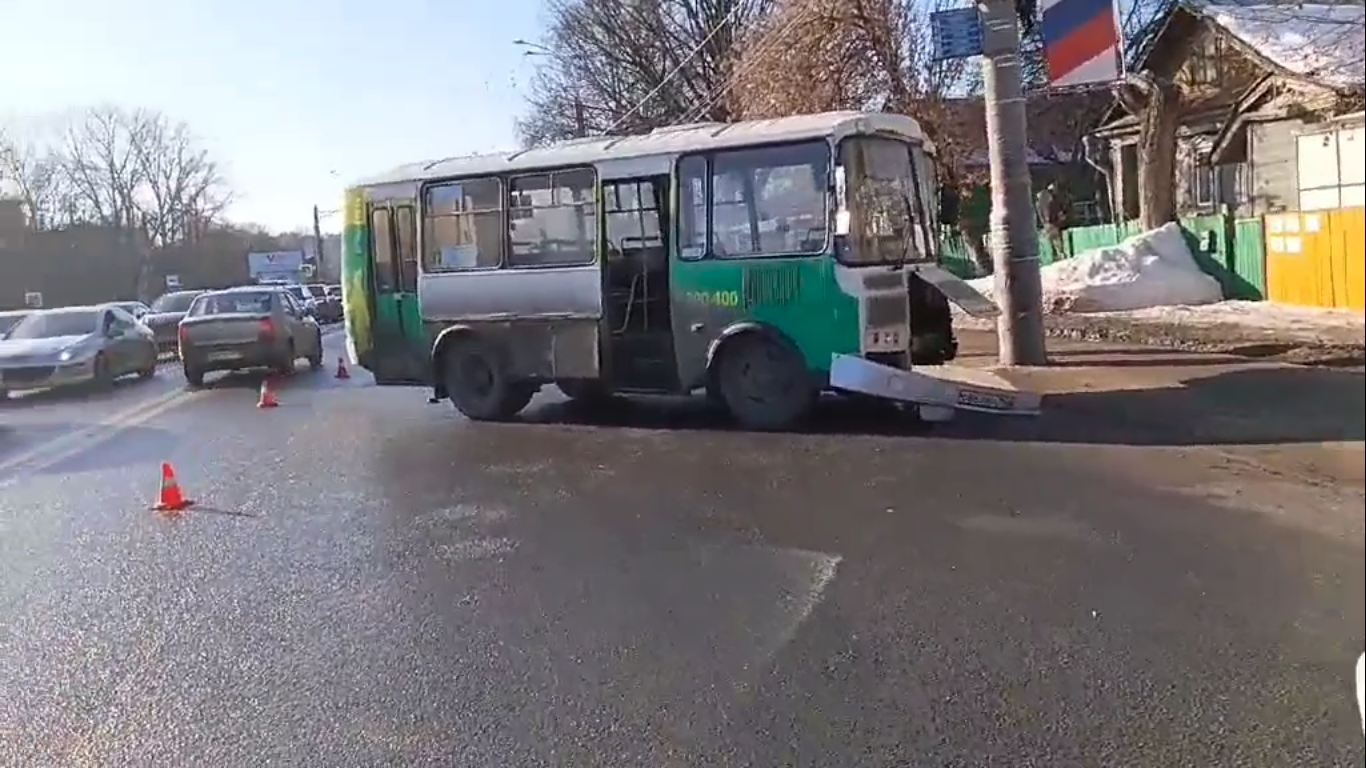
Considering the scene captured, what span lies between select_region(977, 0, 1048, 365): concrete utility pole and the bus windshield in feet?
7.45

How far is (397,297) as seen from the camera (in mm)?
14969

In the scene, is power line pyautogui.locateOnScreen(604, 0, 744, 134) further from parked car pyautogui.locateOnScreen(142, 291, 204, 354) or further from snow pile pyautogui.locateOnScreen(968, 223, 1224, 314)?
snow pile pyautogui.locateOnScreen(968, 223, 1224, 314)

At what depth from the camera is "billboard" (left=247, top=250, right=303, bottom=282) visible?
94.2 metres

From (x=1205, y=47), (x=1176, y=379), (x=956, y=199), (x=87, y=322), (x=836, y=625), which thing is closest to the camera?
(x=836, y=625)

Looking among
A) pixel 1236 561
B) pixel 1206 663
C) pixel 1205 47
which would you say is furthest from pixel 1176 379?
pixel 1205 47

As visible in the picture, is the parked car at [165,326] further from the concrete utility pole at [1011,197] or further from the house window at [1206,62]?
the house window at [1206,62]

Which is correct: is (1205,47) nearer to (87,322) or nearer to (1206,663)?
(87,322)

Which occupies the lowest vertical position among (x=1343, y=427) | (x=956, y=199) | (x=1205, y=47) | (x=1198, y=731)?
(x=1198, y=731)

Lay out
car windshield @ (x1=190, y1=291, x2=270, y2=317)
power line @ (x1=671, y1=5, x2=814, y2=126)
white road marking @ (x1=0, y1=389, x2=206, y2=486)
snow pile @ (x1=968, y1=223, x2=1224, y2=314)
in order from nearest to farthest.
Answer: white road marking @ (x1=0, y1=389, x2=206, y2=486), snow pile @ (x1=968, y1=223, x2=1224, y2=314), car windshield @ (x1=190, y1=291, x2=270, y2=317), power line @ (x1=671, y1=5, x2=814, y2=126)

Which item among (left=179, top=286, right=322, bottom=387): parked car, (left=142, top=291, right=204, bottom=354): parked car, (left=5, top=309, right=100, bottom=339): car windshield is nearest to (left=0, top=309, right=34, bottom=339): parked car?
(left=5, top=309, right=100, bottom=339): car windshield

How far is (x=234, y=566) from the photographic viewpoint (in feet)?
25.8

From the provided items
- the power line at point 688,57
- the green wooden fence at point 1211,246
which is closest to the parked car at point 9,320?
the green wooden fence at point 1211,246

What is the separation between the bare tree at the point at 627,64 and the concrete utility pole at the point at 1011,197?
29.6 metres

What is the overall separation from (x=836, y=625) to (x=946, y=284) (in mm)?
6925
